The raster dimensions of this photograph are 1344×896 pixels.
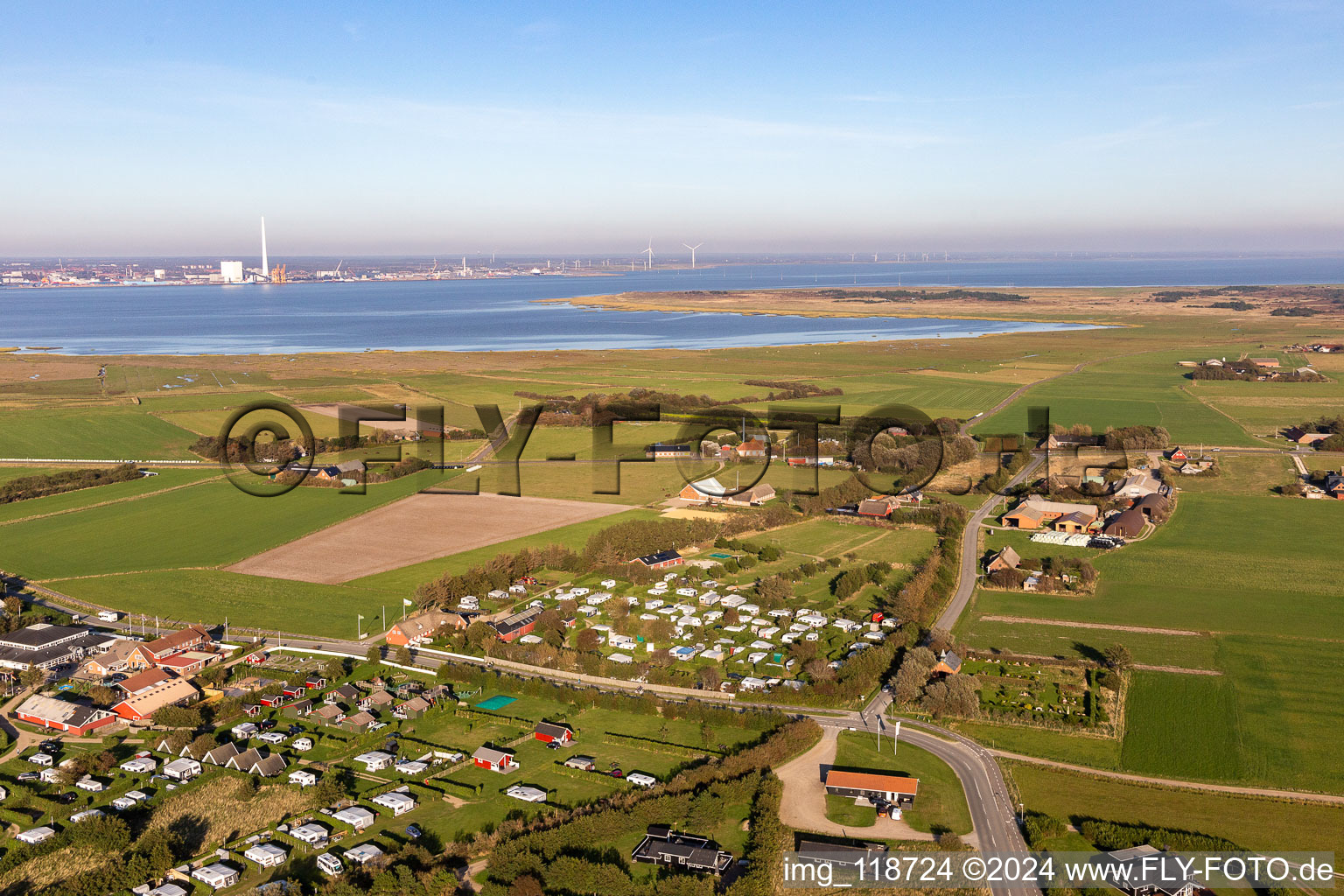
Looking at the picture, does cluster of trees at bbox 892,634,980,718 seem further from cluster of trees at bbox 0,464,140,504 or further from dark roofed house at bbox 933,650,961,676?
cluster of trees at bbox 0,464,140,504

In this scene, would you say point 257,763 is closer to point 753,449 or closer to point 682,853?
point 682,853

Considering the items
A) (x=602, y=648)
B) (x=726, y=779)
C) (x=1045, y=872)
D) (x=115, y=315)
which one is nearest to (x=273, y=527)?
(x=602, y=648)

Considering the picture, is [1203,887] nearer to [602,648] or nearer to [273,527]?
[602,648]

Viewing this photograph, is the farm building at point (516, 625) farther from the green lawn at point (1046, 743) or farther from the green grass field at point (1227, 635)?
the green grass field at point (1227, 635)

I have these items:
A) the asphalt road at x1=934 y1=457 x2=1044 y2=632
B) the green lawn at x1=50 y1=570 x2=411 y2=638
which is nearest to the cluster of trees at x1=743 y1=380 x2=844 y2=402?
the asphalt road at x1=934 y1=457 x2=1044 y2=632

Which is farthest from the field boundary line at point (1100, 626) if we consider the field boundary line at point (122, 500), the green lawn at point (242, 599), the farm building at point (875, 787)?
the field boundary line at point (122, 500)

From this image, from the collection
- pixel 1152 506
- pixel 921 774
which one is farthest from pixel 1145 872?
pixel 1152 506
